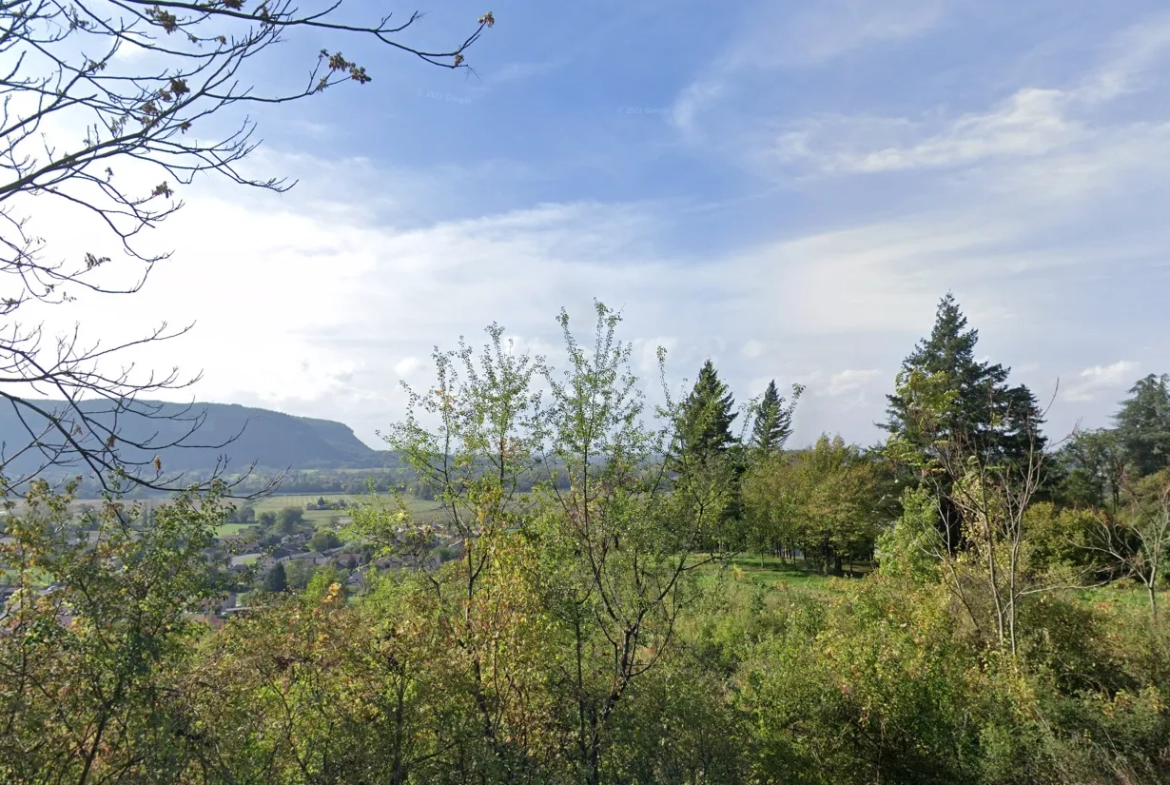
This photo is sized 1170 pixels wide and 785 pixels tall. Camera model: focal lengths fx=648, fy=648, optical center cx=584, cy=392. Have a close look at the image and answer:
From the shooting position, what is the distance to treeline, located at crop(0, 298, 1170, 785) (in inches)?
170

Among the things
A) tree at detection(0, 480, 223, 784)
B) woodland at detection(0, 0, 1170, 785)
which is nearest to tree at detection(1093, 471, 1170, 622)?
woodland at detection(0, 0, 1170, 785)

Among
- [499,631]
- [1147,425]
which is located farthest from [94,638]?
[1147,425]

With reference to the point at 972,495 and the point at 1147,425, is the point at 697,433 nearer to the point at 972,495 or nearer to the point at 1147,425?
the point at 972,495

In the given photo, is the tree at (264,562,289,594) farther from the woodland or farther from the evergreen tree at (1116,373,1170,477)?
the evergreen tree at (1116,373,1170,477)

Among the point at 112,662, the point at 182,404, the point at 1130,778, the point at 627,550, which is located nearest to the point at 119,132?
the point at 182,404

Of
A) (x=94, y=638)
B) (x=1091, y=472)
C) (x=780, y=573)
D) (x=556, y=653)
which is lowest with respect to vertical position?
(x=780, y=573)

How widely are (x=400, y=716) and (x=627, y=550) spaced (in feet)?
8.35

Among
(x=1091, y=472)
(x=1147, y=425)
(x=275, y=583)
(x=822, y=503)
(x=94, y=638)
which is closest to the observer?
(x=94, y=638)

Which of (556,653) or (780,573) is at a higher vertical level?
(556,653)

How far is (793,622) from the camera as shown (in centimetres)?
1057

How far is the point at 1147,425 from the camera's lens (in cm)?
3838

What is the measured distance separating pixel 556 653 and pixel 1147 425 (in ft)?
152

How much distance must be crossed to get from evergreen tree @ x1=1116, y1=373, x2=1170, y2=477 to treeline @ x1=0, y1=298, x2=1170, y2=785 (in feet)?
114

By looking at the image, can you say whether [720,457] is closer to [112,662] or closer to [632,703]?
[632,703]
